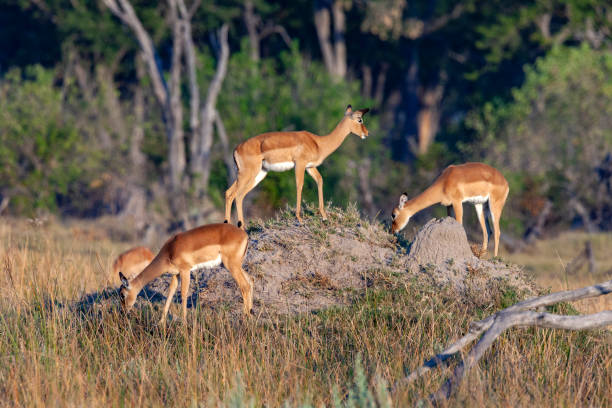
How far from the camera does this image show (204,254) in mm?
7406

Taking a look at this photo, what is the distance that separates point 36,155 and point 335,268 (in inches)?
660

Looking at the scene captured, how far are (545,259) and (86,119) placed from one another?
622 inches

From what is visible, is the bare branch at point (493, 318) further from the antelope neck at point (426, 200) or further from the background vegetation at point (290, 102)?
the background vegetation at point (290, 102)

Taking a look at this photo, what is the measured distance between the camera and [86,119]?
26703mm

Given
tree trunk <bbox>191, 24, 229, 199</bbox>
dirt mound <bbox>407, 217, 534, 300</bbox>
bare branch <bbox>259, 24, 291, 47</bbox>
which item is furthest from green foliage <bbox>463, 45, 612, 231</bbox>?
dirt mound <bbox>407, 217, 534, 300</bbox>

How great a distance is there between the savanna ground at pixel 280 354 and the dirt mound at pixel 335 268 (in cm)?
16

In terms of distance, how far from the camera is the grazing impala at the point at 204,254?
24.3 ft

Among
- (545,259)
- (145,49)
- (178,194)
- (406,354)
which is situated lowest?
(545,259)

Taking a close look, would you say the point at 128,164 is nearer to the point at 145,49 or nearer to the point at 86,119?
the point at 86,119

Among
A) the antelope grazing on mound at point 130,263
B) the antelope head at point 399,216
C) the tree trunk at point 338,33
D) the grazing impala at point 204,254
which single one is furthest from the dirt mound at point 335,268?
the tree trunk at point 338,33

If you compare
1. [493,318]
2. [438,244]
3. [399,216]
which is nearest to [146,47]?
[399,216]

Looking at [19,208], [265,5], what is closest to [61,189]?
[19,208]

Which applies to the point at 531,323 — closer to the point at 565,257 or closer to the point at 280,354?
the point at 280,354

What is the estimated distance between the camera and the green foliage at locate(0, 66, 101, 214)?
22719 millimetres
